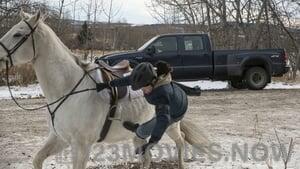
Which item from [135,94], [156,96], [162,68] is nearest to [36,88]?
[135,94]

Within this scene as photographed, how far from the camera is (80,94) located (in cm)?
559

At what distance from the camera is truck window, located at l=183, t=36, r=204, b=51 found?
57.6 ft

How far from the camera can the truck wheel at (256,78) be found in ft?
60.0

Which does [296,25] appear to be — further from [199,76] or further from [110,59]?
[110,59]

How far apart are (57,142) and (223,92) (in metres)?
12.5

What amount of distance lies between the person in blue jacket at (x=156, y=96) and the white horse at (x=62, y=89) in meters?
0.19

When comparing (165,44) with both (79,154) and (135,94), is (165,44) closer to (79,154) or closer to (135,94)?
(135,94)

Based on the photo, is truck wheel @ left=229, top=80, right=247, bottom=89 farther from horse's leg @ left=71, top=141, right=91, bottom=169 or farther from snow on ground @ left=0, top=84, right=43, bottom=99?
horse's leg @ left=71, top=141, right=91, bottom=169

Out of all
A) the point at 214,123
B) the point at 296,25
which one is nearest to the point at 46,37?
the point at 214,123

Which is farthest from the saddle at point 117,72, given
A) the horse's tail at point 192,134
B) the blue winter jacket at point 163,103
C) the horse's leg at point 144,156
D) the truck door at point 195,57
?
the truck door at point 195,57

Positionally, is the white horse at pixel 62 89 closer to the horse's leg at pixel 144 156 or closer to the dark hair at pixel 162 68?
the horse's leg at pixel 144 156

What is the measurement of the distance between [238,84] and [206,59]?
2.05 meters

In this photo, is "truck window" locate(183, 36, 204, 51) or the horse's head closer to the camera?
the horse's head

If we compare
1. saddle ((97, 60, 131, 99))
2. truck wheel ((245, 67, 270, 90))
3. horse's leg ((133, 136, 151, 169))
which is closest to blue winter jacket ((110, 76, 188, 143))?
saddle ((97, 60, 131, 99))
